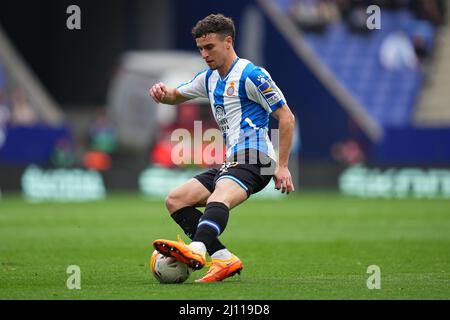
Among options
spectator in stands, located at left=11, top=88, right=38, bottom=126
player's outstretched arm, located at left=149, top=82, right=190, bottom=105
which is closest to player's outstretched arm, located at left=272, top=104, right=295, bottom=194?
player's outstretched arm, located at left=149, top=82, right=190, bottom=105

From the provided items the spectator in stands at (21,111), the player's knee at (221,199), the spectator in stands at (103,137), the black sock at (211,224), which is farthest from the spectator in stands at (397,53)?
the black sock at (211,224)

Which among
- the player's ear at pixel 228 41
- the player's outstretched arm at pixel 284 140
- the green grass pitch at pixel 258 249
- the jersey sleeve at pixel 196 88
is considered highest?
the player's ear at pixel 228 41

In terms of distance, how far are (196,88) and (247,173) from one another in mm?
1054

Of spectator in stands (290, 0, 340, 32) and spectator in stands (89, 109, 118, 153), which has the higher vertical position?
spectator in stands (290, 0, 340, 32)

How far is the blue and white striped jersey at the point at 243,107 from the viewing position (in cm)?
877

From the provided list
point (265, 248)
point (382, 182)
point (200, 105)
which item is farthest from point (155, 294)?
point (200, 105)

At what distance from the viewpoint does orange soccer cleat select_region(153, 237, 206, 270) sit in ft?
26.6

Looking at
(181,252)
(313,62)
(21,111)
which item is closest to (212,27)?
(181,252)

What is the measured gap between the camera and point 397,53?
3200 cm

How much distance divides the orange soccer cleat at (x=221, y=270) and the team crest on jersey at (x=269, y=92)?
1422 mm

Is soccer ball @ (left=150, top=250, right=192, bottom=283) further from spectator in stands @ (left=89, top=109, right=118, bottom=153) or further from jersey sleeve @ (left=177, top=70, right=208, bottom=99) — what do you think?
spectator in stands @ (left=89, top=109, right=118, bottom=153)

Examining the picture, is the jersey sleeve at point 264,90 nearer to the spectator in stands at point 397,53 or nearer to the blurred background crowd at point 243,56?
the blurred background crowd at point 243,56

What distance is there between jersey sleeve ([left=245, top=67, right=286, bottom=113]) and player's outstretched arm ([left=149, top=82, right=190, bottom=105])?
2.74 feet

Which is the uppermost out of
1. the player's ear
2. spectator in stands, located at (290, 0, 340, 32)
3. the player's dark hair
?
spectator in stands, located at (290, 0, 340, 32)
